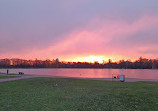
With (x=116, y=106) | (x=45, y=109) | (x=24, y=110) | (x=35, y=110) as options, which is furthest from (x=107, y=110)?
(x=24, y=110)

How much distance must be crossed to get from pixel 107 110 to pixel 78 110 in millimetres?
1476

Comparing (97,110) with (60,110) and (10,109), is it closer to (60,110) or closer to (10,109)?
(60,110)

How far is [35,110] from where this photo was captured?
7.02 meters

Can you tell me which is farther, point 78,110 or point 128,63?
point 128,63

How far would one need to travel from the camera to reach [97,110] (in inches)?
279

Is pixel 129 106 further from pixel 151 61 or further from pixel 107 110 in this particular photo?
pixel 151 61

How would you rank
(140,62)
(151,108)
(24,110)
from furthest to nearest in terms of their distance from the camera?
(140,62)
(151,108)
(24,110)

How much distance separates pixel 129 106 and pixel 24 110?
18.5 ft

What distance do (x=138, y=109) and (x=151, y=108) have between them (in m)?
0.83

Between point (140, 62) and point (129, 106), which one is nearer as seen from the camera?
point (129, 106)

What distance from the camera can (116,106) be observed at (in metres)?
7.88

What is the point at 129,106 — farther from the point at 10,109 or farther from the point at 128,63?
the point at 128,63

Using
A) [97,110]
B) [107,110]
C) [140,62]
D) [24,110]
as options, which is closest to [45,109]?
[24,110]

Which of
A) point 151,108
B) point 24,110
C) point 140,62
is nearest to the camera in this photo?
point 24,110
